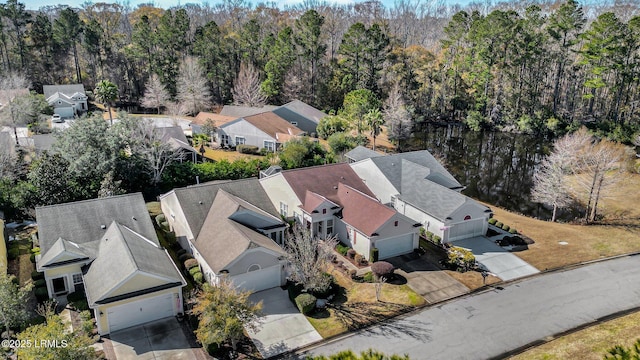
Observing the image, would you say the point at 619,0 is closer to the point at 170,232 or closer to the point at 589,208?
the point at 589,208

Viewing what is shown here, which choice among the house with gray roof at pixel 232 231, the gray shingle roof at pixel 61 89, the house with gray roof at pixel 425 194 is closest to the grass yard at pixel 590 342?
the house with gray roof at pixel 425 194

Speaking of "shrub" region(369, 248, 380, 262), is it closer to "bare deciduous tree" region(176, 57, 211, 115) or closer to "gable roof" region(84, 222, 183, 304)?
"gable roof" region(84, 222, 183, 304)


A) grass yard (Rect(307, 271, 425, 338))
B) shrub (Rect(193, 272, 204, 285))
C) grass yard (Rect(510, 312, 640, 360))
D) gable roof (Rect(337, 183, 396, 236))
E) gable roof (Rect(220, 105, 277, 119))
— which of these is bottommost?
grass yard (Rect(307, 271, 425, 338))

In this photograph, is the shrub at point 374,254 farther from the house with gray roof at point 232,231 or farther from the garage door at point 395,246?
the house with gray roof at point 232,231

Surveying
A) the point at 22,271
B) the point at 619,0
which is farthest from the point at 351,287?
the point at 619,0

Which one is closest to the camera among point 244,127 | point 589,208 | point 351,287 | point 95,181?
point 351,287

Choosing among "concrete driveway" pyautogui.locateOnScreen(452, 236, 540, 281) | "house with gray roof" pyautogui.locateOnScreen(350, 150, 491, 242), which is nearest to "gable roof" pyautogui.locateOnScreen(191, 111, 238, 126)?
"house with gray roof" pyautogui.locateOnScreen(350, 150, 491, 242)
